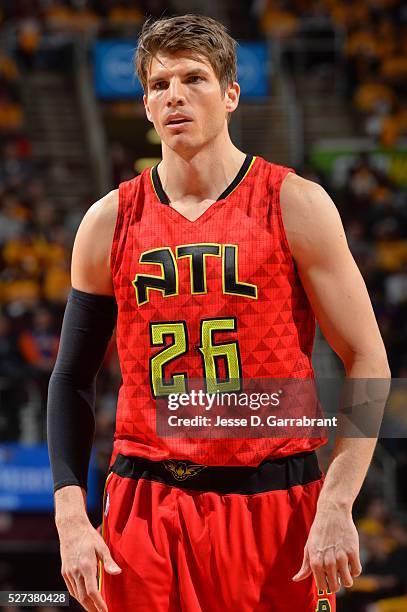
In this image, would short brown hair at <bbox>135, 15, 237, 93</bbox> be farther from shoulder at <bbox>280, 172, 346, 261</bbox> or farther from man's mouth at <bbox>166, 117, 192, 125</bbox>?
shoulder at <bbox>280, 172, 346, 261</bbox>

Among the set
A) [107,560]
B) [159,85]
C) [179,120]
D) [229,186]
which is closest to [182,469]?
[107,560]

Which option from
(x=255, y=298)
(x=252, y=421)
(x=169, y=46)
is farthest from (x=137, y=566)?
(x=169, y=46)

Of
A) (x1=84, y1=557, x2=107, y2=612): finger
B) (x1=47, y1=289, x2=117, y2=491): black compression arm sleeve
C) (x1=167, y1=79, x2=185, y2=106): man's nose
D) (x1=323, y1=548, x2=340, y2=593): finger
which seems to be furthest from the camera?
(x1=47, y1=289, x2=117, y2=491): black compression arm sleeve

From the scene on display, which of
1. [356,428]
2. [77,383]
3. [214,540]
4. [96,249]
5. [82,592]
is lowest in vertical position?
[82,592]

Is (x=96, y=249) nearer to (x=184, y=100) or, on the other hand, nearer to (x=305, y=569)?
(x=184, y=100)

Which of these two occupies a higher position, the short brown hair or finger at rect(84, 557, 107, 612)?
the short brown hair

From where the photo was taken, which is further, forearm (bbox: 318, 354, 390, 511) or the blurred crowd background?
the blurred crowd background

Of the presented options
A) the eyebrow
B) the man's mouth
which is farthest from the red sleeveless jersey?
the eyebrow

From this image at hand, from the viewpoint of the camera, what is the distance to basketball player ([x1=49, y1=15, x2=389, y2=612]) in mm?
2609

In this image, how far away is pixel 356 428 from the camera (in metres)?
2.63

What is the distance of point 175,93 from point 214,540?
1.15 metres

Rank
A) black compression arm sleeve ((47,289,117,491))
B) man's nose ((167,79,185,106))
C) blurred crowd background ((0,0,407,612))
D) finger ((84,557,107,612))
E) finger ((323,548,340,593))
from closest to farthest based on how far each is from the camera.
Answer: finger ((323,548,340,593))
finger ((84,557,107,612))
man's nose ((167,79,185,106))
black compression arm sleeve ((47,289,117,491))
blurred crowd background ((0,0,407,612))

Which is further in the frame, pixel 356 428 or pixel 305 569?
pixel 356 428

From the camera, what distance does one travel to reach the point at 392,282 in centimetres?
1155
